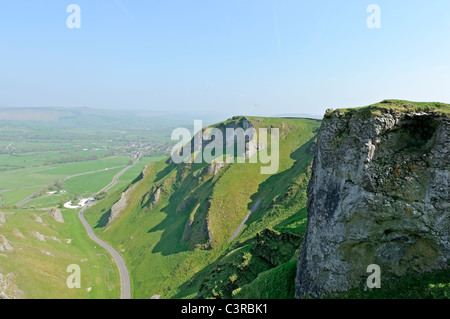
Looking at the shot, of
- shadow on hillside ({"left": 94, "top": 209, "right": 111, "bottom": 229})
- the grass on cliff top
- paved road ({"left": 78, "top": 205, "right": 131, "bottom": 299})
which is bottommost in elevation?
paved road ({"left": 78, "top": 205, "right": 131, "bottom": 299})

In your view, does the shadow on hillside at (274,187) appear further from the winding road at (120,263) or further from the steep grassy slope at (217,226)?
the winding road at (120,263)

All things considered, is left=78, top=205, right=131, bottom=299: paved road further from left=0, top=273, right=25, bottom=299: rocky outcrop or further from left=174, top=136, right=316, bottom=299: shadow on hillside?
left=0, top=273, right=25, bottom=299: rocky outcrop

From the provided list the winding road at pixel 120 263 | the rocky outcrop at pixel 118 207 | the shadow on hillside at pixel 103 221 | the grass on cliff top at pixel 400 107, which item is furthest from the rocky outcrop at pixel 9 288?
the grass on cliff top at pixel 400 107

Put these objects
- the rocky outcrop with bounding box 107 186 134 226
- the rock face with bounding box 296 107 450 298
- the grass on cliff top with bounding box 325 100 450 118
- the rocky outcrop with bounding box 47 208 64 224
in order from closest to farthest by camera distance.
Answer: the grass on cliff top with bounding box 325 100 450 118
the rock face with bounding box 296 107 450 298
the rocky outcrop with bounding box 107 186 134 226
the rocky outcrop with bounding box 47 208 64 224

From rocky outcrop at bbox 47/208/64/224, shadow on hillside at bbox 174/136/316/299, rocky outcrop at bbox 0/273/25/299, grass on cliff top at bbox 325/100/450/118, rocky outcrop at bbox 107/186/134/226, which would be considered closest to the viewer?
grass on cliff top at bbox 325/100/450/118

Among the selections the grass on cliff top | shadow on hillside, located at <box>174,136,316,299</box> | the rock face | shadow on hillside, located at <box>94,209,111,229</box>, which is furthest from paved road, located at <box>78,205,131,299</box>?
the grass on cliff top
